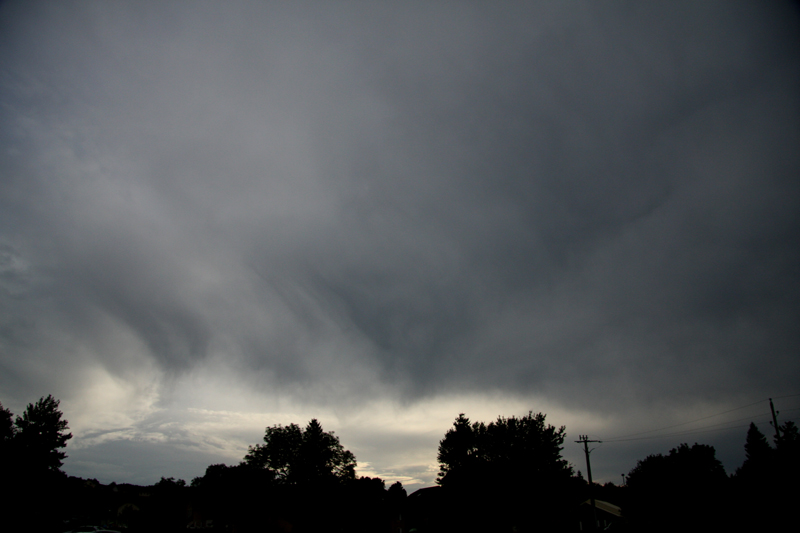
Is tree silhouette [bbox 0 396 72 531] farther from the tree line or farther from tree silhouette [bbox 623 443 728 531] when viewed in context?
tree silhouette [bbox 623 443 728 531]

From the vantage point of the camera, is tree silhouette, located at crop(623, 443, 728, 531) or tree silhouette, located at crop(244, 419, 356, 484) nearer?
tree silhouette, located at crop(623, 443, 728, 531)

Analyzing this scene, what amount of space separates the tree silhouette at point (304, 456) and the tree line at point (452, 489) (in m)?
0.25

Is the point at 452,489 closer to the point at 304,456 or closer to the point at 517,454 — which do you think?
the point at 517,454

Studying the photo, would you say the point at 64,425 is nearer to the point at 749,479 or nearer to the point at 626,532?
the point at 626,532

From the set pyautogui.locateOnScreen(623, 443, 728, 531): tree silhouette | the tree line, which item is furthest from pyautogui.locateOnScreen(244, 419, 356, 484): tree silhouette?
pyautogui.locateOnScreen(623, 443, 728, 531): tree silhouette

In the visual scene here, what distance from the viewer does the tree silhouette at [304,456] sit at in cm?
8750

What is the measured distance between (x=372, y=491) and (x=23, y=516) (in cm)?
7240

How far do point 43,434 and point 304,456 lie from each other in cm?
5107

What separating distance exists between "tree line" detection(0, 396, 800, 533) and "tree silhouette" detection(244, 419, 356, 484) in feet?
0.82

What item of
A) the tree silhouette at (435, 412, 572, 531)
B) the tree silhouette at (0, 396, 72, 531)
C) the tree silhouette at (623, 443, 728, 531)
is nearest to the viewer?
the tree silhouette at (623, 443, 728, 531)

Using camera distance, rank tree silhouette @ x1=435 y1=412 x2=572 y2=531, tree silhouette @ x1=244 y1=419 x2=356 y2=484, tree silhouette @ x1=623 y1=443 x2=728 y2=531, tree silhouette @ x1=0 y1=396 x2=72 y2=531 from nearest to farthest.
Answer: tree silhouette @ x1=623 y1=443 x2=728 y2=531 → tree silhouette @ x1=0 y1=396 x2=72 y2=531 → tree silhouette @ x1=435 y1=412 x2=572 y2=531 → tree silhouette @ x1=244 y1=419 x2=356 y2=484

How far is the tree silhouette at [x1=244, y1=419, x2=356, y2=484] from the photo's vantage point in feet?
287

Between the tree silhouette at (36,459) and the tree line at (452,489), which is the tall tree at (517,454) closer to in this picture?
the tree line at (452,489)

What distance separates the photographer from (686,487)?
26.7 meters
